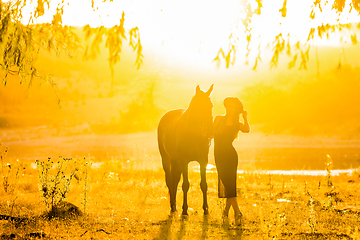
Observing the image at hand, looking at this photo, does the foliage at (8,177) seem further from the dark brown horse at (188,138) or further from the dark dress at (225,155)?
the dark dress at (225,155)

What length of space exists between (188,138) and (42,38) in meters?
3.69

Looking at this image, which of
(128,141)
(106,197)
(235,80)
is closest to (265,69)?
(235,80)

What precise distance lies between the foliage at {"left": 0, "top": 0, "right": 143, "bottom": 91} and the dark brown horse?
1.93 meters

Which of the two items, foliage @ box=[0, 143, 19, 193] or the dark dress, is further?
foliage @ box=[0, 143, 19, 193]

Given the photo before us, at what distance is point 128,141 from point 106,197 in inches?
1073

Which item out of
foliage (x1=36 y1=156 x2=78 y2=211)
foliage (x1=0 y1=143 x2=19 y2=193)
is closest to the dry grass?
foliage (x1=0 y1=143 x2=19 y2=193)

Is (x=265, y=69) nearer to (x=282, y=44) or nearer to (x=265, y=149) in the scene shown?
(x=265, y=149)

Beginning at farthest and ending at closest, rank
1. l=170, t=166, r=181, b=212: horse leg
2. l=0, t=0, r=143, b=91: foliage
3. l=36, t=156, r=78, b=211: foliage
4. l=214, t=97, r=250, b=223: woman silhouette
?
l=170, t=166, r=181, b=212: horse leg, l=214, t=97, r=250, b=223: woman silhouette, l=36, t=156, r=78, b=211: foliage, l=0, t=0, r=143, b=91: foliage

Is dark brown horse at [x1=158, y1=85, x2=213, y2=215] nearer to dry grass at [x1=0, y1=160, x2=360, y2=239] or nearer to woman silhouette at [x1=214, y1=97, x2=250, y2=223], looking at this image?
woman silhouette at [x1=214, y1=97, x2=250, y2=223]

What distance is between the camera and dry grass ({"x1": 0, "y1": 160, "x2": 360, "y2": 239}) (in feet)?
25.2

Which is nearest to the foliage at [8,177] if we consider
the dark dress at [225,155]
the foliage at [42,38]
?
the foliage at [42,38]

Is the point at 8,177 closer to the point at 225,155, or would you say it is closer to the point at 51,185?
the point at 51,185

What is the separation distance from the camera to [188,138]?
9.43m

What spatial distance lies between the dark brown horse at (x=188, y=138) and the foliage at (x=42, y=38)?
1.93 m
